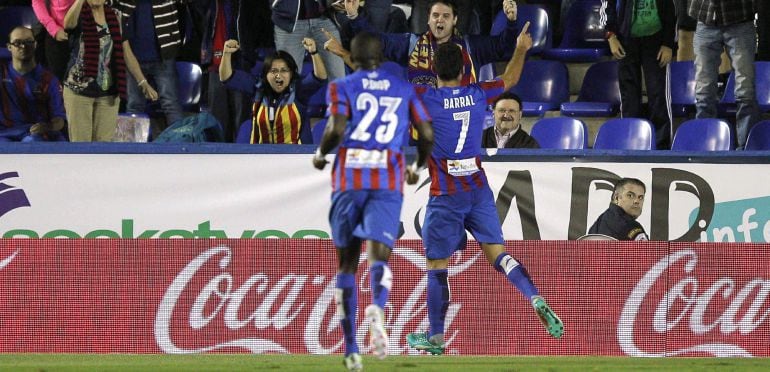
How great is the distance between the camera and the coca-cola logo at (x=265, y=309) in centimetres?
916

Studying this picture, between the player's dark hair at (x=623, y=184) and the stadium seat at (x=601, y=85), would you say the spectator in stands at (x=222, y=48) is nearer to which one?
the stadium seat at (x=601, y=85)

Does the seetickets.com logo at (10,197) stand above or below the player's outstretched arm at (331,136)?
below

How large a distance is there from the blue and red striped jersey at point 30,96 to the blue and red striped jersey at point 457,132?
471 centimetres

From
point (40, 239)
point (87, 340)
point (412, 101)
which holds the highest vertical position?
point (412, 101)

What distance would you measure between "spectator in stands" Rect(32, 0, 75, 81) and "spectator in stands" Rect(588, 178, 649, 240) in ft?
17.6

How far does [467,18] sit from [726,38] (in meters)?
2.75

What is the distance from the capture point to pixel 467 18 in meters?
13.0

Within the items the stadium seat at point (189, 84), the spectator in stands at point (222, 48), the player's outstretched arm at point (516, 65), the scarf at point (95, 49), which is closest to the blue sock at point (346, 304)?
the player's outstretched arm at point (516, 65)

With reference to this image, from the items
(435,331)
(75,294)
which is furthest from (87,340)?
(435,331)

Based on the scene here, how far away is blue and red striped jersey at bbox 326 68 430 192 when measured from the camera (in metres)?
7.01

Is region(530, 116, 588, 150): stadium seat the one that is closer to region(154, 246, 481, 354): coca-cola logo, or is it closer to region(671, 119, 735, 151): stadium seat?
region(671, 119, 735, 151): stadium seat

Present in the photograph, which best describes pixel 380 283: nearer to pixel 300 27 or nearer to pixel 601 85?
pixel 300 27

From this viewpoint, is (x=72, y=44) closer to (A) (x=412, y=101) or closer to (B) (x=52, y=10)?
(B) (x=52, y=10)

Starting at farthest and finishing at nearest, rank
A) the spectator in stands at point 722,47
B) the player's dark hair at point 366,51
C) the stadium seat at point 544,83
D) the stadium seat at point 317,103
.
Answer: the stadium seat at point 544,83
the stadium seat at point 317,103
the spectator in stands at point 722,47
the player's dark hair at point 366,51
